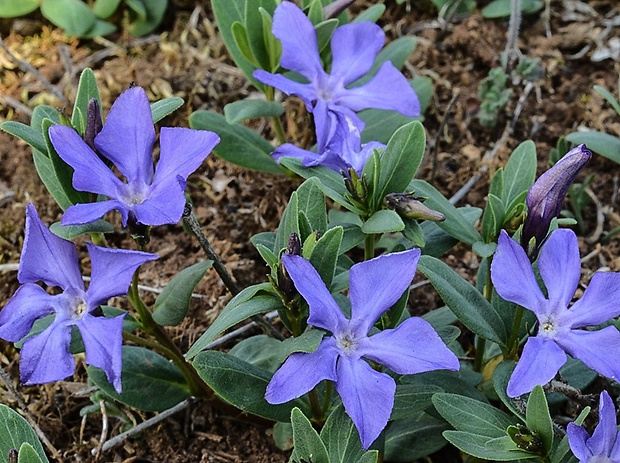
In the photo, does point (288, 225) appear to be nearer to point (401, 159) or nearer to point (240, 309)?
point (240, 309)

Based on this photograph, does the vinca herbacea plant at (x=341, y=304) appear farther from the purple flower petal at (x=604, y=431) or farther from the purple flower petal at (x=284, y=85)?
the purple flower petal at (x=284, y=85)

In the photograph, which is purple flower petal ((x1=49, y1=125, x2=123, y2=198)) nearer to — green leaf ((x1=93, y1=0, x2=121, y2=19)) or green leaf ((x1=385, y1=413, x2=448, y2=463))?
green leaf ((x1=385, y1=413, x2=448, y2=463))

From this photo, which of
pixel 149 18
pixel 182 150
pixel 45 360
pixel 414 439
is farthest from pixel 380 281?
pixel 149 18

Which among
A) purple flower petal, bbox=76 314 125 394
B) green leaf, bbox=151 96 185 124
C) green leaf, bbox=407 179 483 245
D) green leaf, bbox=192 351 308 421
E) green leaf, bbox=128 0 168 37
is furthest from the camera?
green leaf, bbox=128 0 168 37

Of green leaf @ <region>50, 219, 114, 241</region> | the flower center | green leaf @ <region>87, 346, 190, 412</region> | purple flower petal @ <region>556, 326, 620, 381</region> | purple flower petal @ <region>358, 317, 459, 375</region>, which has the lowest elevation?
green leaf @ <region>87, 346, 190, 412</region>

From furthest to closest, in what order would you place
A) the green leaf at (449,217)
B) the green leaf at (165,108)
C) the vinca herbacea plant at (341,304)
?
the green leaf at (449,217), the green leaf at (165,108), the vinca herbacea plant at (341,304)

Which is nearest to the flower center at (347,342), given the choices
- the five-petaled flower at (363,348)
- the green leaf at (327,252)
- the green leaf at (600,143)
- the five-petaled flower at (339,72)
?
the five-petaled flower at (363,348)

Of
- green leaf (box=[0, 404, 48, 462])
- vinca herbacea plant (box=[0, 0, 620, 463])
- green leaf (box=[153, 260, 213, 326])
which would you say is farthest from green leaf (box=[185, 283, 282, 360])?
green leaf (box=[0, 404, 48, 462])
